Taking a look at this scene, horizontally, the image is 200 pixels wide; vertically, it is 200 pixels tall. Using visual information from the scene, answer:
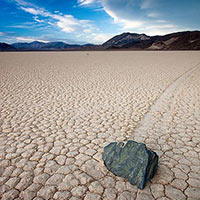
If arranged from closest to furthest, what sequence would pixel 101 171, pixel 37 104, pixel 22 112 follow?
pixel 101 171 → pixel 22 112 → pixel 37 104

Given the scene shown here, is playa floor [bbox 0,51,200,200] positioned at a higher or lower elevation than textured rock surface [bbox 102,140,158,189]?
lower

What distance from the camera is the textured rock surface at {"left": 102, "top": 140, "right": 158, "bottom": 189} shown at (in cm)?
203

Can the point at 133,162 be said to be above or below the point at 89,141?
above

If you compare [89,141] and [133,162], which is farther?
[89,141]

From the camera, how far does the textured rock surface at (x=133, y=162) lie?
6.64ft

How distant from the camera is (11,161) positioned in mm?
2531

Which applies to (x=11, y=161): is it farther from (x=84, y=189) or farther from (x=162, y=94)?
(x=162, y=94)

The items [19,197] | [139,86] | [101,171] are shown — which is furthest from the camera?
[139,86]

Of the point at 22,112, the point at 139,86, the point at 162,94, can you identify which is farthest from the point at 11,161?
the point at 139,86

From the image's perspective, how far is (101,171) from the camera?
2312 millimetres

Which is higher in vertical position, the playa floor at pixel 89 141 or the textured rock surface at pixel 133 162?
the textured rock surface at pixel 133 162

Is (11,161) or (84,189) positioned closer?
(84,189)

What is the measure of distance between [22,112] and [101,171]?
2.97m

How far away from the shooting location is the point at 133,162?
6.86 feet
